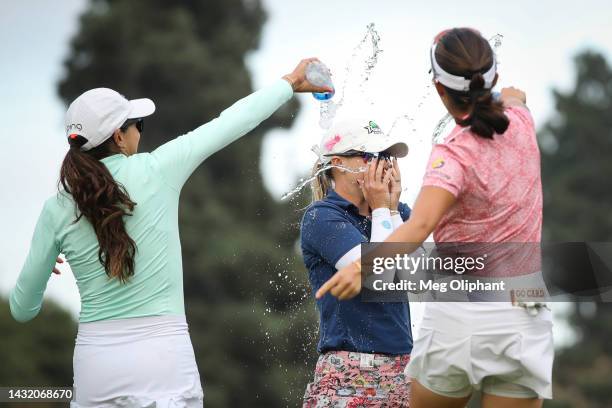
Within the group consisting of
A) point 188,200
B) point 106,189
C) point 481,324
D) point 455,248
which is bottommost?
point 481,324

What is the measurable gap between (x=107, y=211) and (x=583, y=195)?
128 feet

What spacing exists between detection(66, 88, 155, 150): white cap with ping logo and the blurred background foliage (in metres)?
10.3

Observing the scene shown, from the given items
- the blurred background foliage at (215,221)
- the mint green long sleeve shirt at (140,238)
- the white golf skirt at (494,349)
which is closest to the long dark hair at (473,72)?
the white golf skirt at (494,349)

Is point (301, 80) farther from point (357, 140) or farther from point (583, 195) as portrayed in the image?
point (583, 195)

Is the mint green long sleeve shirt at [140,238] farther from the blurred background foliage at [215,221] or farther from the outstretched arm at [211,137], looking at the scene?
the blurred background foliage at [215,221]

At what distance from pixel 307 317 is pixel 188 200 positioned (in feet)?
67.0

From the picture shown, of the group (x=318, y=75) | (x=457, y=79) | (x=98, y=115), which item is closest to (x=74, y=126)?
(x=98, y=115)

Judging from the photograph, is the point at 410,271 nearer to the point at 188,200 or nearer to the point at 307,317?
the point at 307,317

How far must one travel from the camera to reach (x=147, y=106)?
17.9 feet

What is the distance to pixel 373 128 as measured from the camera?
581 cm

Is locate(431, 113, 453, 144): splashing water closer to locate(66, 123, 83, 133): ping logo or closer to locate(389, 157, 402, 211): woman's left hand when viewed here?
locate(389, 157, 402, 211): woman's left hand

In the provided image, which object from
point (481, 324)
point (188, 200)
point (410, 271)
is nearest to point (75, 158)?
point (410, 271)

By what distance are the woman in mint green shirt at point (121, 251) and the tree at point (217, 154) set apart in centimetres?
1552

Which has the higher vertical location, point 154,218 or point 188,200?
point 188,200
